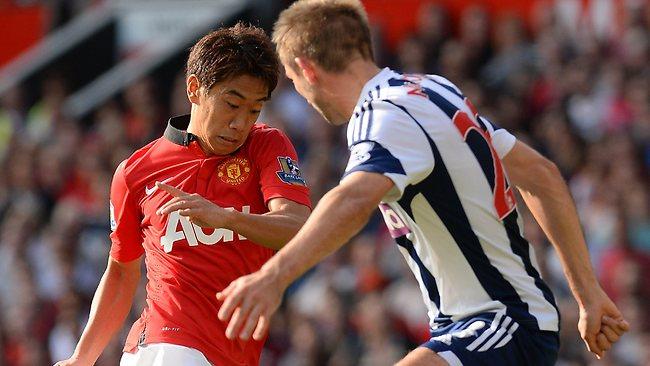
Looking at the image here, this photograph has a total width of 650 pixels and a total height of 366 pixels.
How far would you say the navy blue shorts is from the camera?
4922 millimetres

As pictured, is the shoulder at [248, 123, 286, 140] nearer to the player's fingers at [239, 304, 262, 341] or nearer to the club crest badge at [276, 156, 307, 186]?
the club crest badge at [276, 156, 307, 186]

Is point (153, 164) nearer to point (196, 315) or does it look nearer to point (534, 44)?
point (196, 315)

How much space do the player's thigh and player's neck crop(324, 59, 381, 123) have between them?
3.18ft

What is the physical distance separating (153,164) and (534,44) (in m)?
8.01

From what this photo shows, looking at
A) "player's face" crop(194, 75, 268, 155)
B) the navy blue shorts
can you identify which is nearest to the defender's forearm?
the navy blue shorts

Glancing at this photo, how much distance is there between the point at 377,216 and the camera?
1203 cm

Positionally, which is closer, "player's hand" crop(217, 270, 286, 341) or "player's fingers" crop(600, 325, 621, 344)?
"player's hand" crop(217, 270, 286, 341)

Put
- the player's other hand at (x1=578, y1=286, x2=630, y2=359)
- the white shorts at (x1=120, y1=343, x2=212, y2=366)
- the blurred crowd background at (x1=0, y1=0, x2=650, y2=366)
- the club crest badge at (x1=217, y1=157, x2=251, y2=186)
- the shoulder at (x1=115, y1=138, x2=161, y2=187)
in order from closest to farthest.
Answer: the player's other hand at (x1=578, y1=286, x2=630, y2=359) < the white shorts at (x1=120, y1=343, x2=212, y2=366) < the club crest badge at (x1=217, y1=157, x2=251, y2=186) < the shoulder at (x1=115, y1=138, x2=161, y2=187) < the blurred crowd background at (x1=0, y1=0, x2=650, y2=366)

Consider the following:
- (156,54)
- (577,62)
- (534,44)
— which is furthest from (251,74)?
(156,54)

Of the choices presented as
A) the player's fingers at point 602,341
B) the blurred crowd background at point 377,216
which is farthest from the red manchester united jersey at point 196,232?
the blurred crowd background at point 377,216

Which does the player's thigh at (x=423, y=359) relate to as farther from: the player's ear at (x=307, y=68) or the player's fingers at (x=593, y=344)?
the player's ear at (x=307, y=68)

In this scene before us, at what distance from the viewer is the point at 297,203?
5.57 m

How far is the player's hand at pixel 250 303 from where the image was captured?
4238mm

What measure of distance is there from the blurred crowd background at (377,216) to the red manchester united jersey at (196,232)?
5.13 meters
